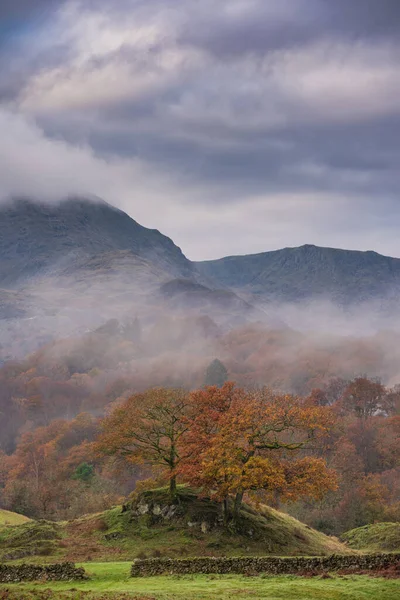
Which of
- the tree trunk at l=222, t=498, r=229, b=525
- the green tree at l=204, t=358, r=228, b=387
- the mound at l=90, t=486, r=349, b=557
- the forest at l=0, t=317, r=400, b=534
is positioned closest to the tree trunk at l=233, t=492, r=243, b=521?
the forest at l=0, t=317, r=400, b=534

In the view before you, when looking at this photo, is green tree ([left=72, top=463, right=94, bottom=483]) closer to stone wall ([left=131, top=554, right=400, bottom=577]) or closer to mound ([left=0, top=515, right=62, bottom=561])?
mound ([left=0, top=515, right=62, bottom=561])

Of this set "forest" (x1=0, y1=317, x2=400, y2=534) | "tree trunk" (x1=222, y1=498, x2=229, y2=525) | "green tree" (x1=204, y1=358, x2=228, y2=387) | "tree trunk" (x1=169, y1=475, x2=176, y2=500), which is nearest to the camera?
"forest" (x1=0, y1=317, x2=400, y2=534)

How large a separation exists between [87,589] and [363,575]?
1503 centimetres

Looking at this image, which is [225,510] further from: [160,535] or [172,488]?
[160,535]

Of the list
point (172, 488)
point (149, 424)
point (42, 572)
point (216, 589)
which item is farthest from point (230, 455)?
point (42, 572)

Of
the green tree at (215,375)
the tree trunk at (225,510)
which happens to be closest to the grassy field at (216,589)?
the tree trunk at (225,510)

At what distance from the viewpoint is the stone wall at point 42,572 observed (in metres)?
35.1

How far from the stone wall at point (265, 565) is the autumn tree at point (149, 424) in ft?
57.8

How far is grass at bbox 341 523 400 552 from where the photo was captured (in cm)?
5988

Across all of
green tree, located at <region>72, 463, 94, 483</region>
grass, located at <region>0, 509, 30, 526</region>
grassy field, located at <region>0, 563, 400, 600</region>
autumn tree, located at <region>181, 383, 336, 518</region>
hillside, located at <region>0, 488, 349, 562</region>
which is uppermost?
autumn tree, located at <region>181, 383, 336, 518</region>

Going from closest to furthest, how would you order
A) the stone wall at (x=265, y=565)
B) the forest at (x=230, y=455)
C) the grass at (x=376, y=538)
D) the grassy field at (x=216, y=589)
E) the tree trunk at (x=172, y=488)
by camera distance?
the grassy field at (x=216, y=589) → the stone wall at (x=265, y=565) → the forest at (x=230, y=455) → the tree trunk at (x=172, y=488) → the grass at (x=376, y=538)

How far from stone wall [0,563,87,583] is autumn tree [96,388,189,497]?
19.8m

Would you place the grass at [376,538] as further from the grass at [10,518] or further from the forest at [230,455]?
the grass at [10,518]

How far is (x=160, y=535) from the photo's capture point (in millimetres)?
50156
